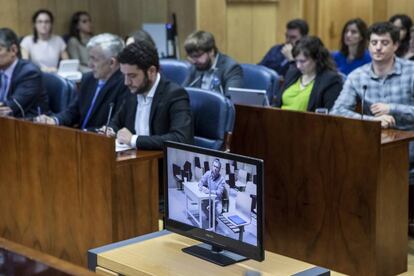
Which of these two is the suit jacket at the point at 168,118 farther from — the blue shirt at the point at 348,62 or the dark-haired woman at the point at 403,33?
the blue shirt at the point at 348,62

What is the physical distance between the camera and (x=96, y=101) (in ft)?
15.1

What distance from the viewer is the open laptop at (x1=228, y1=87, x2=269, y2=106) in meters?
4.71

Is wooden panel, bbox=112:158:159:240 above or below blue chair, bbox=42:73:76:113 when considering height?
A: below

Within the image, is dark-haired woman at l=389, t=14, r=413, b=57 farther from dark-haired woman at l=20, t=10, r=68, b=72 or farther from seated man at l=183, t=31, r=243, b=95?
dark-haired woman at l=20, t=10, r=68, b=72

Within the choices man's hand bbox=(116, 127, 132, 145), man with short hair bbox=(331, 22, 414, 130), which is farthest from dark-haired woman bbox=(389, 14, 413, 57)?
man's hand bbox=(116, 127, 132, 145)

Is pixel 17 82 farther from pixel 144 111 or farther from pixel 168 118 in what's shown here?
pixel 168 118

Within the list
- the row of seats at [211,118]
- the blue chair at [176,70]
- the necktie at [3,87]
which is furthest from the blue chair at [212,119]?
the blue chair at [176,70]

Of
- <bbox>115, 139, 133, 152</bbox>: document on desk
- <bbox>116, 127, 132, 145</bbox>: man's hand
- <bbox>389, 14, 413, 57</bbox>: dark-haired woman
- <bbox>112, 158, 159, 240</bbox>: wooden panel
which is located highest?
<bbox>389, 14, 413, 57</bbox>: dark-haired woman

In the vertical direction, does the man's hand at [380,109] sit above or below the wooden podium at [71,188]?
above

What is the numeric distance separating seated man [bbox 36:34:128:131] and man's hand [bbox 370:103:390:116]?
1.37m

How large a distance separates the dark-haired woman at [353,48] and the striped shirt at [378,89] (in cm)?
233

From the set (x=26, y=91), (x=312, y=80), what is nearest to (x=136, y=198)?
(x=312, y=80)

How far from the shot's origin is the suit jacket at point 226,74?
18.3ft

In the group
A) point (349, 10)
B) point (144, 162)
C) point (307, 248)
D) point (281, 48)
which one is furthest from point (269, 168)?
point (349, 10)
